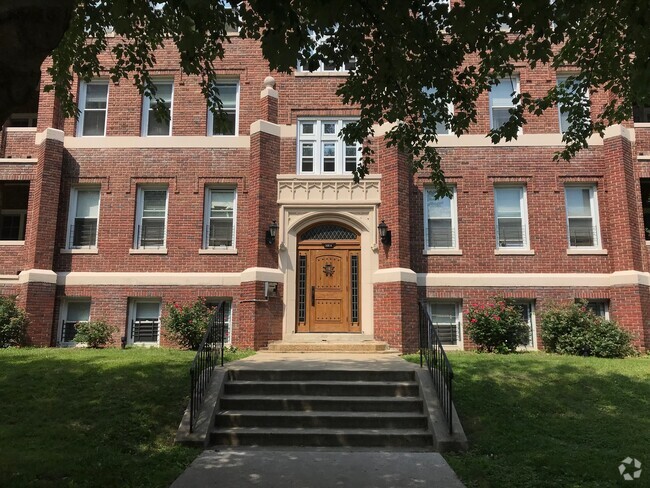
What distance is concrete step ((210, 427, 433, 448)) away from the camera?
681 cm

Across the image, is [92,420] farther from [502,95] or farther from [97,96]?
[502,95]

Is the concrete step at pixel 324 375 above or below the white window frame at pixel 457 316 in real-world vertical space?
below

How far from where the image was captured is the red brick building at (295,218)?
13.4 metres

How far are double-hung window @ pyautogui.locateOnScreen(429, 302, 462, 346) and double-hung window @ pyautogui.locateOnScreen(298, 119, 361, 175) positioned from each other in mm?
4494

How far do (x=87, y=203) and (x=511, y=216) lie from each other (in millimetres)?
11916

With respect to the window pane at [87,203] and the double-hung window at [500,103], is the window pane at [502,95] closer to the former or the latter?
the double-hung window at [500,103]

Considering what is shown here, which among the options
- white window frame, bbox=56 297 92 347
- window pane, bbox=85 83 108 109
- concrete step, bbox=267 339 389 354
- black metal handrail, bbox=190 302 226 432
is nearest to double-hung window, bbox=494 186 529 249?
concrete step, bbox=267 339 389 354

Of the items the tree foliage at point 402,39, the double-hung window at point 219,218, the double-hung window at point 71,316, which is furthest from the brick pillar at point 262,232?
the tree foliage at point 402,39

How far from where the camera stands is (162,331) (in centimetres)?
1346

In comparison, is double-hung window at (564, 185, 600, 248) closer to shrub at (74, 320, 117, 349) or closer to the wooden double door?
the wooden double door

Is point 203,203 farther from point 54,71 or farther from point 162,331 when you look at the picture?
point 54,71

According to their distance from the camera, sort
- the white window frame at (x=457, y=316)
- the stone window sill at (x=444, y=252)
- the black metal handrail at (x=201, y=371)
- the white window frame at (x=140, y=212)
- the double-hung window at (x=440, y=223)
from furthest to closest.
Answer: the white window frame at (x=140, y=212) → the double-hung window at (x=440, y=223) → the stone window sill at (x=444, y=252) → the white window frame at (x=457, y=316) → the black metal handrail at (x=201, y=371)

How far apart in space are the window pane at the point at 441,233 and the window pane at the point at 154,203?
7.50m

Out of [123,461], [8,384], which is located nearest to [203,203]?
[8,384]
